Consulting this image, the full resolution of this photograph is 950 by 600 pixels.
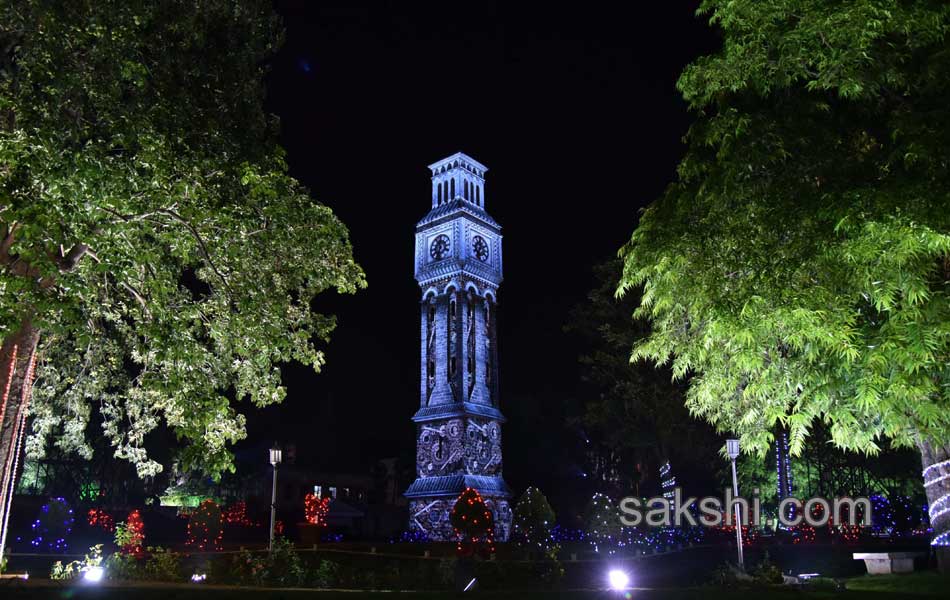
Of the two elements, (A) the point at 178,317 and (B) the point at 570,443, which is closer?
(A) the point at 178,317

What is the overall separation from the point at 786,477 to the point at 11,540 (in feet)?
135

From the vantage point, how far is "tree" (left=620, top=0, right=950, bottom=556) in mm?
11109

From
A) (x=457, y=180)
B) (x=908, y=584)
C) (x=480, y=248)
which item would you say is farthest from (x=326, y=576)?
(x=457, y=180)

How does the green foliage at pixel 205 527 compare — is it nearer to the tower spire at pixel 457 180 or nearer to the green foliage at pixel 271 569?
the green foliage at pixel 271 569

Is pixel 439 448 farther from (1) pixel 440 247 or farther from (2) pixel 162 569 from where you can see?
(2) pixel 162 569

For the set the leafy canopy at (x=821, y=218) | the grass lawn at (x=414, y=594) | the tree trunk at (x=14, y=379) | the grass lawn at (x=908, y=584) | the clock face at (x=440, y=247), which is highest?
the clock face at (x=440, y=247)

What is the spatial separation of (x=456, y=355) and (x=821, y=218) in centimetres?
5036

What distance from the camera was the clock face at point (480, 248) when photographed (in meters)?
64.3

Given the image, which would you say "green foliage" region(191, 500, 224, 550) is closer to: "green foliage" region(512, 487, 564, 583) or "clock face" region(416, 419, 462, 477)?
"green foliage" region(512, 487, 564, 583)

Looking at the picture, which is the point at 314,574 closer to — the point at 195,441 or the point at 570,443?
the point at 195,441

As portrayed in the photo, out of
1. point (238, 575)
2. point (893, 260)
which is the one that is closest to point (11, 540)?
point (238, 575)

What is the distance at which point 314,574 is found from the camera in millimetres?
22375

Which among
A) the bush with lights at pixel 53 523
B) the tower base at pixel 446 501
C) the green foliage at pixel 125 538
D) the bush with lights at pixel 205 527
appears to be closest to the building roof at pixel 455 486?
the tower base at pixel 446 501

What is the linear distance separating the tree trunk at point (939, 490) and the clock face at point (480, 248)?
50786mm
